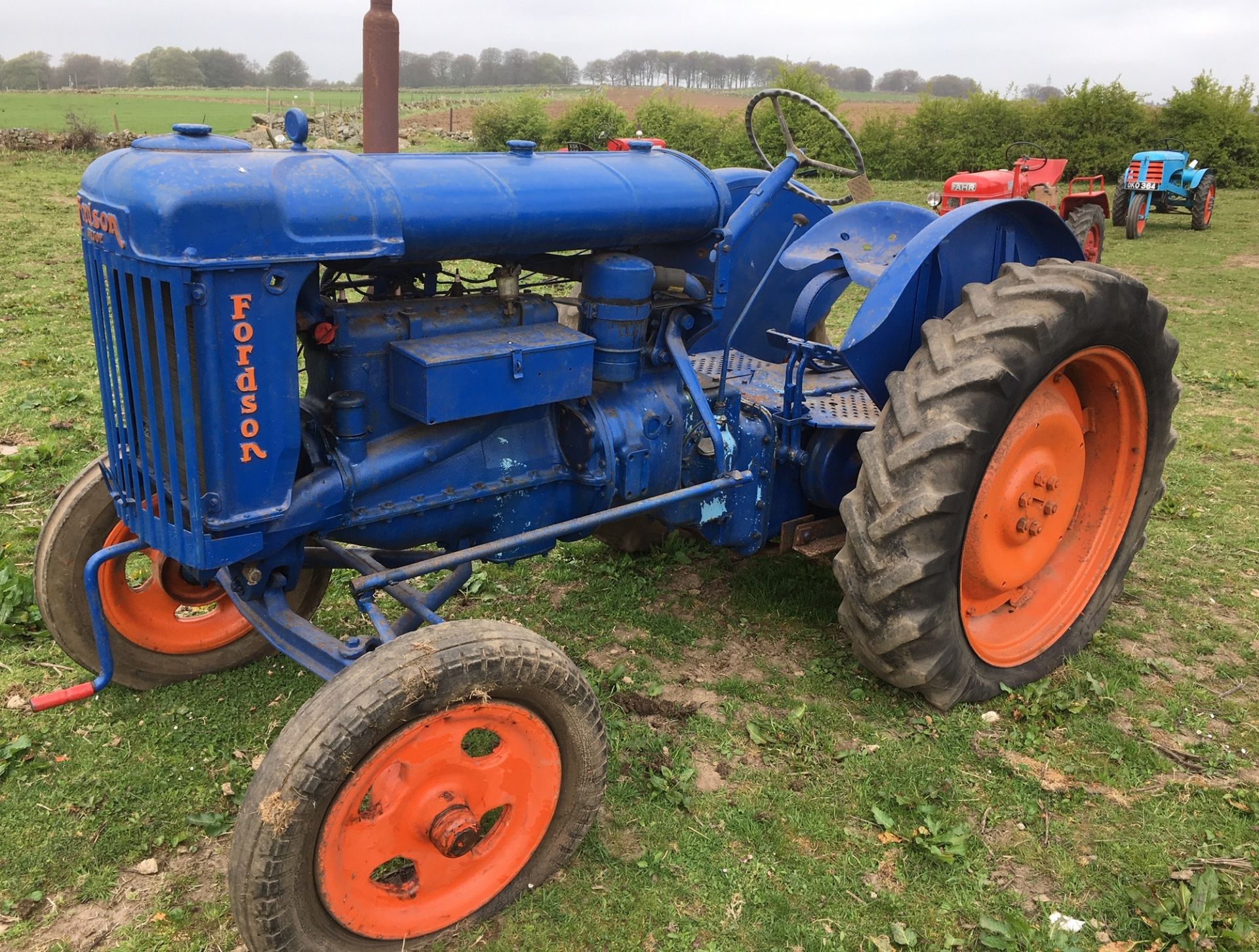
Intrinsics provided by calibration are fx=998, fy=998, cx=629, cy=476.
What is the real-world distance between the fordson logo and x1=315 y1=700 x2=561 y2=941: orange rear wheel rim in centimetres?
129

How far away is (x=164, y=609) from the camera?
10.9ft

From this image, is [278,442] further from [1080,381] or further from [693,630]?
[1080,381]

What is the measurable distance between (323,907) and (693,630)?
1923mm

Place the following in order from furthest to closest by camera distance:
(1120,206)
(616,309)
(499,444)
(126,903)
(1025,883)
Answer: (1120,206) < (616,309) < (499,444) < (1025,883) < (126,903)

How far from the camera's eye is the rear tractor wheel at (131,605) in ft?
10.0

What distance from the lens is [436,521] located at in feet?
9.61

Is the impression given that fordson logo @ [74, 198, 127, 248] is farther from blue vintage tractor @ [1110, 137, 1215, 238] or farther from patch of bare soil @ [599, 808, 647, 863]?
blue vintage tractor @ [1110, 137, 1215, 238]

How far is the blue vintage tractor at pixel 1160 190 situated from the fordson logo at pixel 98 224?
1592 cm

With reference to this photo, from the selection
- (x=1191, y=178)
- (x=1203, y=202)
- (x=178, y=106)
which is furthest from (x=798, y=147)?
(x=178, y=106)

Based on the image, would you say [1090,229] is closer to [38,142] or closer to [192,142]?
[192,142]

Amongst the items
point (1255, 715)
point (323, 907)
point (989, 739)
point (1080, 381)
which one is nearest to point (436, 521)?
point (323, 907)

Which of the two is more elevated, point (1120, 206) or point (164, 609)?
point (1120, 206)

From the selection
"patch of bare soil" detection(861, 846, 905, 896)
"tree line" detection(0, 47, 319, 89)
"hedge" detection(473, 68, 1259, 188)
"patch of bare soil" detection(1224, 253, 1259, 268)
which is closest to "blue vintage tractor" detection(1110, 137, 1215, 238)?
"patch of bare soil" detection(1224, 253, 1259, 268)

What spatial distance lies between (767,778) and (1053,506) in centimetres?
143
